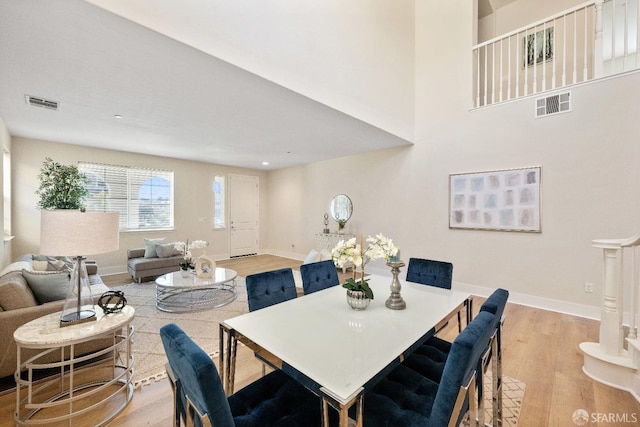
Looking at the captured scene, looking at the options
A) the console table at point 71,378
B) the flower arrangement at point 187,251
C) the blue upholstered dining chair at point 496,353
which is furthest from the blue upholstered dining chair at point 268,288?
the flower arrangement at point 187,251

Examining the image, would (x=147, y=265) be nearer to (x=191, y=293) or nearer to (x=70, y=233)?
(x=191, y=293)

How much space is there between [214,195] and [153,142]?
2.39 metres

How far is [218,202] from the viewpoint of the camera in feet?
23.6

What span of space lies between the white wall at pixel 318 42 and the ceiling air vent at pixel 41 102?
2.22m

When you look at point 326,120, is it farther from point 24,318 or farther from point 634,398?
point 634,398

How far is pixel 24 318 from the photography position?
1981 millimetres

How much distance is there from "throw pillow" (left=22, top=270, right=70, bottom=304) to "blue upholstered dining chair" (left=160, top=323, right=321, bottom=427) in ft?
7.33

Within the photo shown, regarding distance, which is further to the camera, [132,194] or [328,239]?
[328,239]

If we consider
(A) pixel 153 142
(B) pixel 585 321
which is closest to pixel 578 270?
(B) pixel 585 321

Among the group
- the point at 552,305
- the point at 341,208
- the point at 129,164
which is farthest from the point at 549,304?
the point at 129,164

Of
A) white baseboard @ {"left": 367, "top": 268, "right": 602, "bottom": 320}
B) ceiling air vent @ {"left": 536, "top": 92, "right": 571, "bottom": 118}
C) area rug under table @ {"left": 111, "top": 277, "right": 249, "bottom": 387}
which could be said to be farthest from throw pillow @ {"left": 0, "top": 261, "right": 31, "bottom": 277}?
ceiling air vent @ {"left": 536, "top": 92, "right": 571, "bottom": 118}

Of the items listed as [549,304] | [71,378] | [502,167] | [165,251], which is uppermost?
[502,167]
